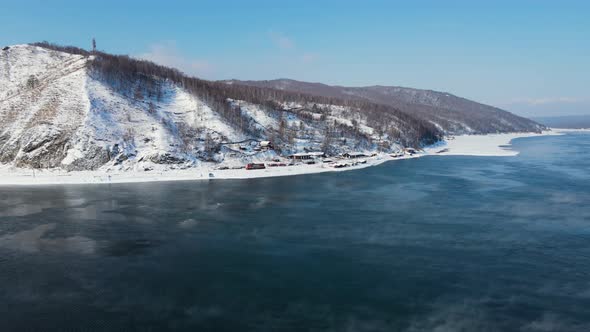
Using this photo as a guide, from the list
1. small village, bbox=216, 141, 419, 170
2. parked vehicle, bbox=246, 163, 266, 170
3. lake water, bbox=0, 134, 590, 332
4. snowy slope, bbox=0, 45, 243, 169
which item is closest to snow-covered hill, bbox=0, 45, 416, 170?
snowy slope, bbox=0, 45, 243, 169

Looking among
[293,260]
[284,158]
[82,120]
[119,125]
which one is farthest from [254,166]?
[293,260]

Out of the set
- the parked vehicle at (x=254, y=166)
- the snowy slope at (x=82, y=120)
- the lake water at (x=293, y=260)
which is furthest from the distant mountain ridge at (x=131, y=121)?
the lake water at (x=293, y=260)

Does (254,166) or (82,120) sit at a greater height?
(82,120)

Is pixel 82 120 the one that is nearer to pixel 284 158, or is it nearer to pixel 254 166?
pixel 254 166

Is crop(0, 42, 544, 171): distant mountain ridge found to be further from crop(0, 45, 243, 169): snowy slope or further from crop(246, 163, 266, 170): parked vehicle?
crop(246, 163, 266, 170): parked vehicle

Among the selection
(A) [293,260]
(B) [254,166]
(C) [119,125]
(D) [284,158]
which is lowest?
(A) [293,260]

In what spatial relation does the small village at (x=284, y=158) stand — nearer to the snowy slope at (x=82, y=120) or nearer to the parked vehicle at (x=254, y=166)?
the parked vehicle at (x=254, y=166)

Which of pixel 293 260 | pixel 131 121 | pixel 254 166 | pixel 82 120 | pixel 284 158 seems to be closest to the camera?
pixel 293 260

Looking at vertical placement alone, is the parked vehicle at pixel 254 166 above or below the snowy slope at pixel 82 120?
below

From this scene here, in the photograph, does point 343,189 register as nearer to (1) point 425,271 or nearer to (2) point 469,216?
(2) point 469,216
